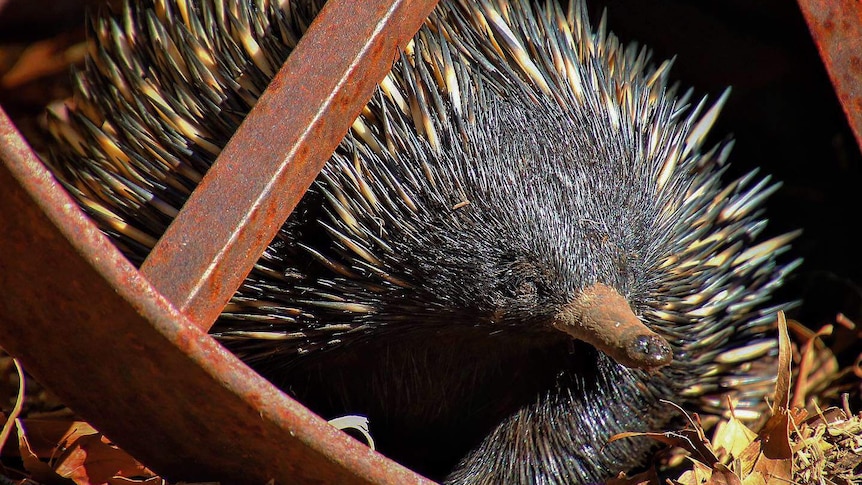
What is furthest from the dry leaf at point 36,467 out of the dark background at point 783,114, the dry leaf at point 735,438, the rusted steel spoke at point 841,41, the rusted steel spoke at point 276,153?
the rusted steel spoke at point 841,41

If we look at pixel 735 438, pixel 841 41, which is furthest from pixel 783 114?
pixel 735 438

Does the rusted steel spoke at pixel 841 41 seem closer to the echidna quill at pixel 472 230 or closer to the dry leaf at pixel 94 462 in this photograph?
the echidna quill at pixel 472 230

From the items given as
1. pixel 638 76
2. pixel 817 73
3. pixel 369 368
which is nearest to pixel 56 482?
pixel 369 368

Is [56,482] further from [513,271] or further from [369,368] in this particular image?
[513,271]

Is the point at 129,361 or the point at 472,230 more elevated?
the point at 472,230

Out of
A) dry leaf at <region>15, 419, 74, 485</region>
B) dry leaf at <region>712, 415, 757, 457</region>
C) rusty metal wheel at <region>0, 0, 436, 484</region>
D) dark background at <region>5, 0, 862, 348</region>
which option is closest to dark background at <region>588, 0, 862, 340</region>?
dark background at <region>5, 0, 862, 348</region>

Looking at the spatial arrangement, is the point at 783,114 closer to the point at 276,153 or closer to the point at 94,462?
the point at 276,153
